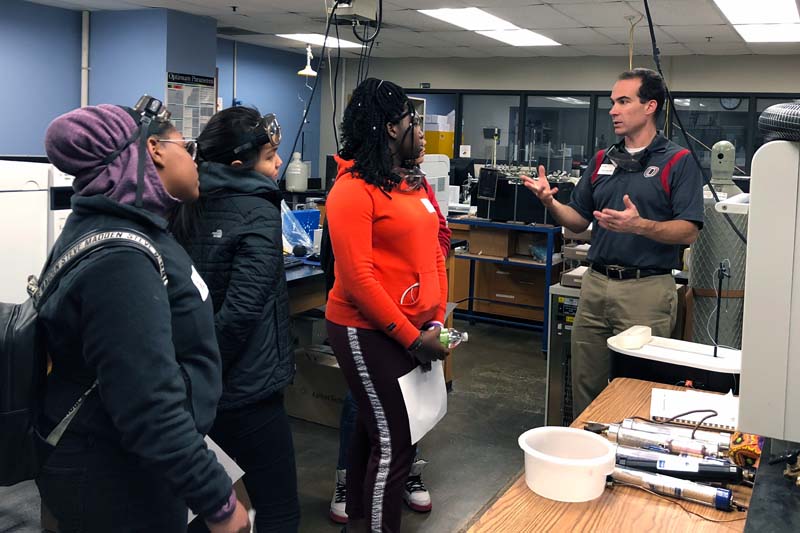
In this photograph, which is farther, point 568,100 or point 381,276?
point 568,100

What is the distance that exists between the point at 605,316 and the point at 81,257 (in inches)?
76.2

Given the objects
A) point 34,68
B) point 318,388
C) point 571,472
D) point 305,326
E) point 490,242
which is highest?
point 34,68

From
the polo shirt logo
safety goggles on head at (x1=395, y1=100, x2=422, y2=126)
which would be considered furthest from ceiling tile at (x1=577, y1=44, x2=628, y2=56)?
safety goggles on head at (x1=395, y1=100, x2=422, y2=126)

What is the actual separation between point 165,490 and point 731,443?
1.04 m

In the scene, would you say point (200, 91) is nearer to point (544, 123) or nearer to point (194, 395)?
point (544, 123)

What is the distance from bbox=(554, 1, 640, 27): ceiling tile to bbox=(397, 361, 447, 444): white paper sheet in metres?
4.56

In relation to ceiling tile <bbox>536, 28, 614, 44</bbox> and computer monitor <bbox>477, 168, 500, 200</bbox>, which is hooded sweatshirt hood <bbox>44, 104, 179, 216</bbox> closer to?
computer monitor <bbox>477, 168, 500, 200</bbox>

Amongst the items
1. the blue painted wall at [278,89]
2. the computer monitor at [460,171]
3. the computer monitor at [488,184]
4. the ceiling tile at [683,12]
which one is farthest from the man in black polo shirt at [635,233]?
the blue painted wall at [278,89]

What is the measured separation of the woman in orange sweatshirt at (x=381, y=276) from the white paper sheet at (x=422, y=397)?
0.02m

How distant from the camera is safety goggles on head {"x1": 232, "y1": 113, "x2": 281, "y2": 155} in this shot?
6.36ft

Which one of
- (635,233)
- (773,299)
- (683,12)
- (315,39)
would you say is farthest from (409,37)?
(773,299)

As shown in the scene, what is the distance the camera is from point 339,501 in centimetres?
268

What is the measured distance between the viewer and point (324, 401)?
11.8ft

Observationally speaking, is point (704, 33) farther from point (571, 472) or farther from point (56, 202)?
point (571, 472)
